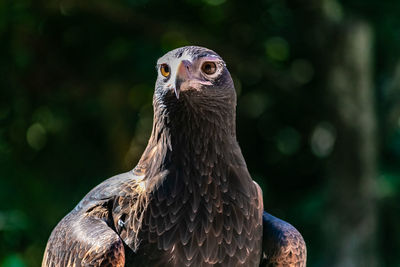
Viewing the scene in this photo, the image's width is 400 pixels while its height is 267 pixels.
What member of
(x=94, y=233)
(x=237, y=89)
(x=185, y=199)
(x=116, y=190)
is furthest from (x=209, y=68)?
(x=237, y=89)

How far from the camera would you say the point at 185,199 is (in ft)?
11.7

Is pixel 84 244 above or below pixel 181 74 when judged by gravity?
below

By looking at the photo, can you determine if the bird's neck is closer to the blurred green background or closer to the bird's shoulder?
the bird's shoulder

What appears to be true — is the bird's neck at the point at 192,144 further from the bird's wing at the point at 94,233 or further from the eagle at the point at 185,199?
the bird's wing at the point at 94,233

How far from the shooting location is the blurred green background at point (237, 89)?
371 inches

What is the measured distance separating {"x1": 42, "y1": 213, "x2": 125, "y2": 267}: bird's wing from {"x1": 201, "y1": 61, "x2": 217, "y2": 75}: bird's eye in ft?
3.13

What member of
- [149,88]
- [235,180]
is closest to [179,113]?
[235,180]

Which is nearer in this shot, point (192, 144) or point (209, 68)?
point (209, 68)

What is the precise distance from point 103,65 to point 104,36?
16.8 inches

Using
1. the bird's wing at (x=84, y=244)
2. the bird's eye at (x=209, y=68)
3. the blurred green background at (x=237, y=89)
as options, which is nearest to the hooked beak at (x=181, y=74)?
the bird's eye at (x=209, y=68)

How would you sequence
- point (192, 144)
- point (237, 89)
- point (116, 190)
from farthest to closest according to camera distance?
point (237, 89) → point (116, 190) → point (192, 144)

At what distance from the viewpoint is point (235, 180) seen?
366cm

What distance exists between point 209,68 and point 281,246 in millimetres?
1065

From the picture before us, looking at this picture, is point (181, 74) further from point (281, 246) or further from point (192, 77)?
point (281, 246)
